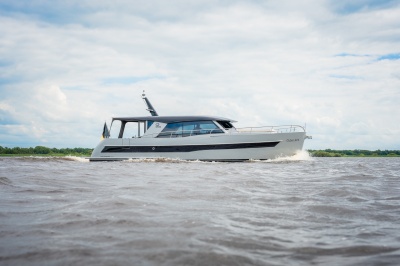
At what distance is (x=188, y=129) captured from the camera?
2248 centimetres

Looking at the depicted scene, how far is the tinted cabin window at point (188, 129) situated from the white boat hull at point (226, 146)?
39cm

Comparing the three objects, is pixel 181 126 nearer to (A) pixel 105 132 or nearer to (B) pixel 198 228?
(A) pixel 105 132

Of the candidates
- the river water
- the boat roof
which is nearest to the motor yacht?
the boat roof

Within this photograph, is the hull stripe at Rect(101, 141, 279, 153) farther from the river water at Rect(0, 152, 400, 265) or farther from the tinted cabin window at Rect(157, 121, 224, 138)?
the river water at Rect(0, 152, 400, 265)

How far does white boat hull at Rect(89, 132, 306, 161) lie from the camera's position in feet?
68.4

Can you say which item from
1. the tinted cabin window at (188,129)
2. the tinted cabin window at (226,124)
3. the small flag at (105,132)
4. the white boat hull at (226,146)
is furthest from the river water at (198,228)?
the small flag at (105,132)

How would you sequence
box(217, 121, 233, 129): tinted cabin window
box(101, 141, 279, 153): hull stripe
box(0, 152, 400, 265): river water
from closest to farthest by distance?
box(0, 152, 400, 265): river water → box(101, 141, 279, 153): hull stripe → box(217, 121, 233, 129): tinted cabin window

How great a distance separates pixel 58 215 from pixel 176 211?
1.29 meters

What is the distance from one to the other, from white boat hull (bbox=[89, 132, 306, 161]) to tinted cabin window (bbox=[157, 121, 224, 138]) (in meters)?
0.39

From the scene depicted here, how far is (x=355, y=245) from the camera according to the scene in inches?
122

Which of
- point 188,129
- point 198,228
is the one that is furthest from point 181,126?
point 198,228

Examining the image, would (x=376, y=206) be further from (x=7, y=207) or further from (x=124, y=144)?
(x=124, y=144)

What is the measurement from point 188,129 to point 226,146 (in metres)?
2.65

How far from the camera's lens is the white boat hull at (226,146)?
20844mm
